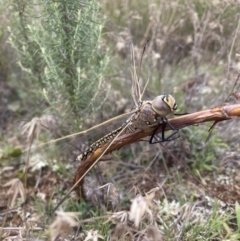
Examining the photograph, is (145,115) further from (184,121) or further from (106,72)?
(106,72)

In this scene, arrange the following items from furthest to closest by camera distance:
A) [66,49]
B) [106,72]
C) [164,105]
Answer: [106,72]
[66,49]
[164,105]

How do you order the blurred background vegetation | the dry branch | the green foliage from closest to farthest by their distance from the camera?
the dry branch, the green foliage, the blurred background vegetation

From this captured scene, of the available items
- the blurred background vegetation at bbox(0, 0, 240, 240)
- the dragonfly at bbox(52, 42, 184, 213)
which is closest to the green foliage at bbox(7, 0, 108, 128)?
the blurred background vegetation at bbox(0, 0, 240, 240)

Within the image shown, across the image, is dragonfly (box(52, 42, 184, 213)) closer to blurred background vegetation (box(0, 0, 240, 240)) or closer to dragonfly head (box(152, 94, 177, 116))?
dragonfly head (box(152, 94, 177, 116))

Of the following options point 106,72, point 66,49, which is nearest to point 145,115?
point 66,49

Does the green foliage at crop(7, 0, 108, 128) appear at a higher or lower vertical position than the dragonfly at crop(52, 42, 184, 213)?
higher

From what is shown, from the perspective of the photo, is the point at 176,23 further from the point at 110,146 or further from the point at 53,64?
the point at 110,146

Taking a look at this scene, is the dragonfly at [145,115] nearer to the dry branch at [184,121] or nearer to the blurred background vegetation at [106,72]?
the dry branch at [184,121]

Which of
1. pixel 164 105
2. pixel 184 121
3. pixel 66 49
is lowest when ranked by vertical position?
pixel 184 121
